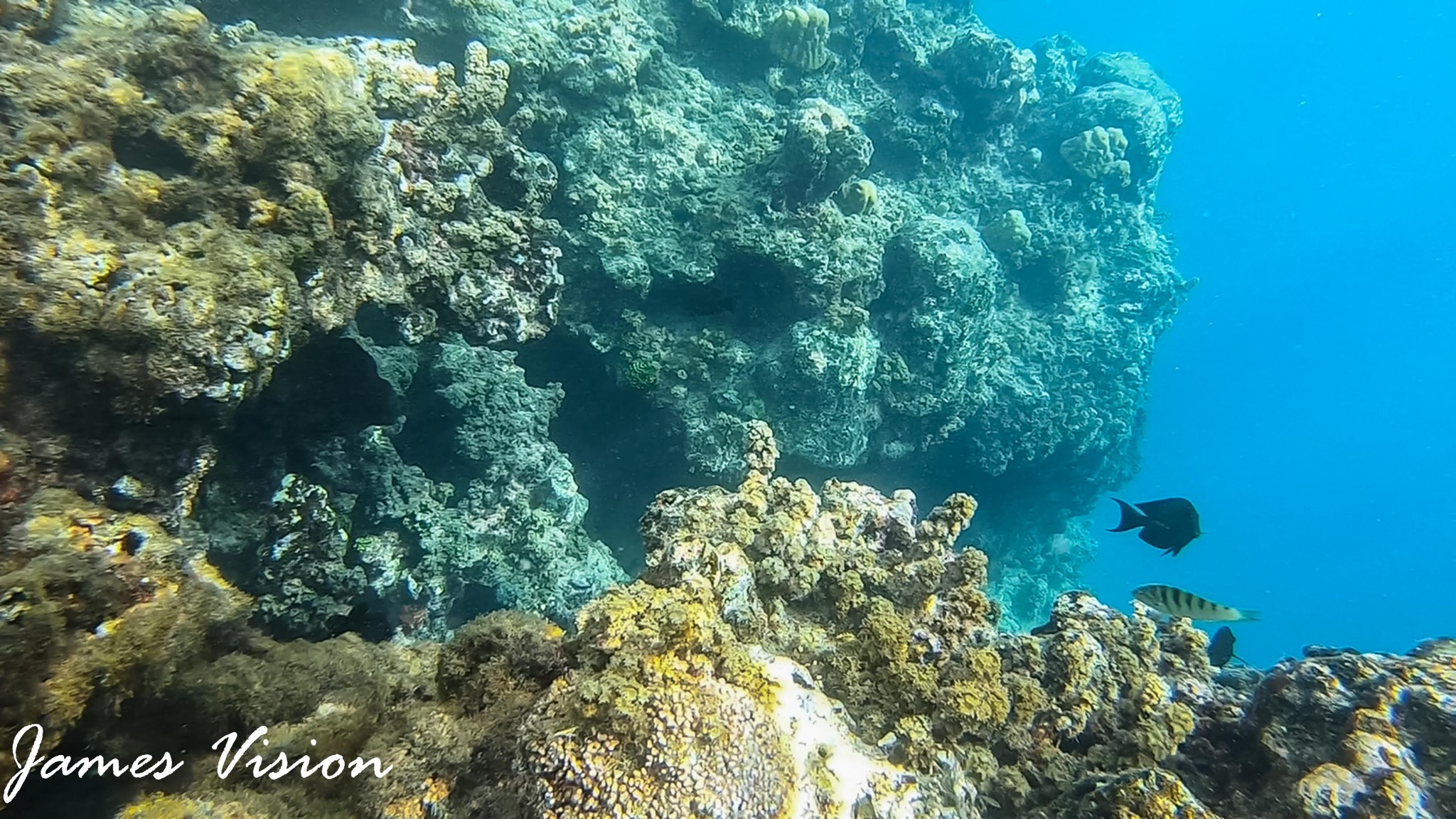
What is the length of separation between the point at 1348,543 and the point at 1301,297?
33748mm

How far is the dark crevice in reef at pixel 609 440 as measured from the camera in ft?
24.2

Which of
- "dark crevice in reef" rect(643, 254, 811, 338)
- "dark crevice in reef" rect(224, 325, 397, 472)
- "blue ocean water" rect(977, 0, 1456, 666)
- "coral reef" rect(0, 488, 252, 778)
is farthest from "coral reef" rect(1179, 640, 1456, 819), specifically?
"blue ocean water" rect(977, 0, 1456, 666)

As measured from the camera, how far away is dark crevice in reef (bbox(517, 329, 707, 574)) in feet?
24.2

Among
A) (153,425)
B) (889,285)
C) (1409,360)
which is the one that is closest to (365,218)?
(153,425)

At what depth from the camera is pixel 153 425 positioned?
3057 millimetres

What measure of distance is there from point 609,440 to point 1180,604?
5.85 m

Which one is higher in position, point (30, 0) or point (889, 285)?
point (889, 285)

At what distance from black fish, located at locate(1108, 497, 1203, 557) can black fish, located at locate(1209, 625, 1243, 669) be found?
78 centimetres

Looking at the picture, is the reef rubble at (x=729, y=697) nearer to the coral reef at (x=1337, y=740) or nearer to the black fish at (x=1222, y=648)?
the coral reef at (x=1337, y=740)

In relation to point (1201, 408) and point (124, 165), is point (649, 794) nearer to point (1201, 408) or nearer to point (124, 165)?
point (124, 165)

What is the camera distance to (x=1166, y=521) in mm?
6160

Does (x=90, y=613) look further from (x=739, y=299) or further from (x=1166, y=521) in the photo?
(x=1166, y=521)

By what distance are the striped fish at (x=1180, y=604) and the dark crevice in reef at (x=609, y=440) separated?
4455 mm

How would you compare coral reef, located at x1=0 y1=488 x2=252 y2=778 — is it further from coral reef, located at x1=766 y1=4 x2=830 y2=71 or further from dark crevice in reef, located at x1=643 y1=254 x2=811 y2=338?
coral reef, located at x1=766 y1=4 x2=830 y2=71
